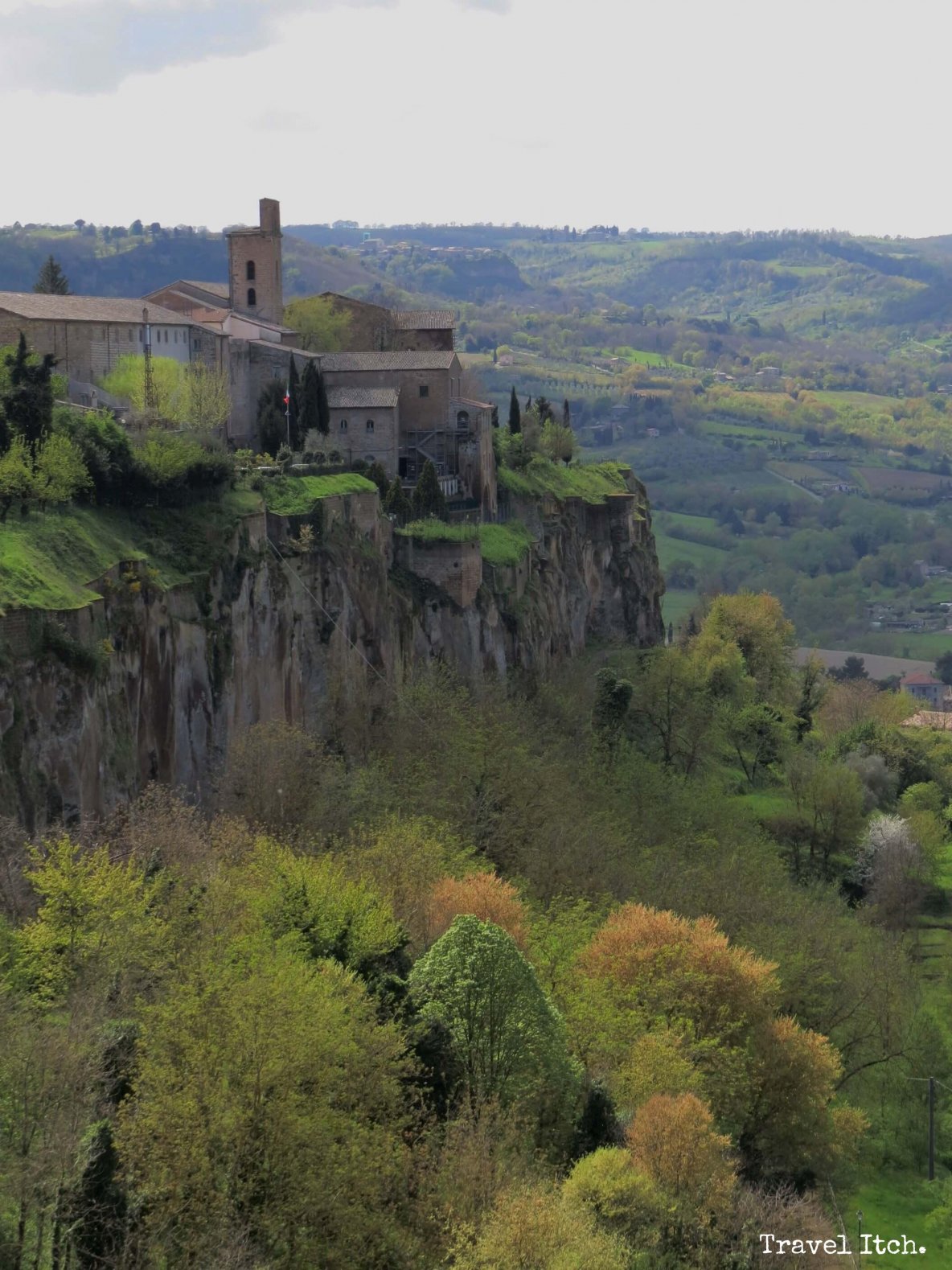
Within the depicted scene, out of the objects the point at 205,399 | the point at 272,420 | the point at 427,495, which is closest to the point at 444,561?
the point at 427,495

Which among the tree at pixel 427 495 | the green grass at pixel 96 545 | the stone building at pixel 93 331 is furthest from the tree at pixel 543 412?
the green grass at pixel 96 545

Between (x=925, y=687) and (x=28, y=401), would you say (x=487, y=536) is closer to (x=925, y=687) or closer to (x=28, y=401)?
(x=28, y=401)

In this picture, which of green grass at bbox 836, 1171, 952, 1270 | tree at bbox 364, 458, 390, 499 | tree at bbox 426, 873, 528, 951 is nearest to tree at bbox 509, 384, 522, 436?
tree at bbox 364, 458, 390, 499

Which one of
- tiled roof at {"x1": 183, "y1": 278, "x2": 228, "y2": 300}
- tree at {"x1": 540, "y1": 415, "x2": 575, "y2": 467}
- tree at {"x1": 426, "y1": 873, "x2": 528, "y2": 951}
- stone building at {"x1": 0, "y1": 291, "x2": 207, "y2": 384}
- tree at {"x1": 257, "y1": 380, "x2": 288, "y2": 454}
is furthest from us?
tree at {"x1": 540, "y1": 415, "x2": 575, "y2": 467}

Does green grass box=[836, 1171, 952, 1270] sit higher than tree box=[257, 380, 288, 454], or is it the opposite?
tree box=[257, 380, 288, 454]

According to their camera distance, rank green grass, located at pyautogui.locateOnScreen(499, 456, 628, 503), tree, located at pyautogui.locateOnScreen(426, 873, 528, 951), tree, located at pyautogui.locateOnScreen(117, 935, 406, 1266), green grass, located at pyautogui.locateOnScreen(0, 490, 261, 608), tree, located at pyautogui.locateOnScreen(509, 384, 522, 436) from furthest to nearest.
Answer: tree, located at pyautogui.locateOnScreen(509, 384, 522, 436) → green grass, located at pyautogui.locateOnScreen(499, 456, 628, 503) → green grass, located at pyautogui.locateOnScreen(0, 490, 261, 608) → tree, located at pyautogui.locateOnScreen(426, 873, 528, 951) → tree, located at pyautogui.locateOnScreen(117, 935, 406, 1266)

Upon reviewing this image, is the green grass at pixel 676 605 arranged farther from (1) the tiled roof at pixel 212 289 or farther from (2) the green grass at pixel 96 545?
(2) the green grass at pixel 96 545

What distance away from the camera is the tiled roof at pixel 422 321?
89.2 metres

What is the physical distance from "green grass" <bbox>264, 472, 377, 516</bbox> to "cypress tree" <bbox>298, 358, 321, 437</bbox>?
606cm

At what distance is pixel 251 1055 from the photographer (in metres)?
26.4

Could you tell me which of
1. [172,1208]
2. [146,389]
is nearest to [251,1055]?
[172,1208]

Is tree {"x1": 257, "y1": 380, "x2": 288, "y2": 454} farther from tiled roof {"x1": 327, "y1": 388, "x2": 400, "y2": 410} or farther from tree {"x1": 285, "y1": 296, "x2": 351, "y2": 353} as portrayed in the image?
tree {"x1": 285, "y1": 296, "x2": 351, "y2": 353}

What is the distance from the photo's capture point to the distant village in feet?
206

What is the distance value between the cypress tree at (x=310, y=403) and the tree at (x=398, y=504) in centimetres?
414
